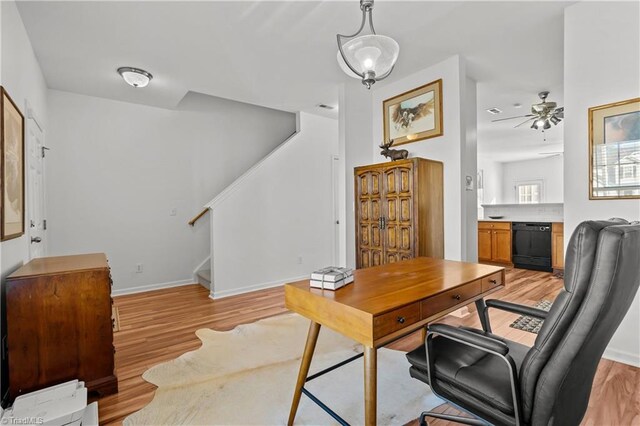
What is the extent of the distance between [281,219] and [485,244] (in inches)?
173

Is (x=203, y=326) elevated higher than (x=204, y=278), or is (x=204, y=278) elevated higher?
(x=204, y=278)

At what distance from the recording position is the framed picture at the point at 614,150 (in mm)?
2258

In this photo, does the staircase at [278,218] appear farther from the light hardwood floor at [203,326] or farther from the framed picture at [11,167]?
the framed picture at [11,167]

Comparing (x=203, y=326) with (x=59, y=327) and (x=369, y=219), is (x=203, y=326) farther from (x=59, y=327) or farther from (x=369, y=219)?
(x=369, y=219)

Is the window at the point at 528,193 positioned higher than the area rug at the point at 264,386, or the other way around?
the window at the point at 528,193

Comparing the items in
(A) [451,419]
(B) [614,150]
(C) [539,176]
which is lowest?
(A) [451,419]

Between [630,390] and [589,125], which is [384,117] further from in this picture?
[630,390]

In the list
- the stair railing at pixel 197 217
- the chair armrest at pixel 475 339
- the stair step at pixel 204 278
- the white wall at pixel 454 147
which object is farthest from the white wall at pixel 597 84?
→ the stair railing at pixel 197 217

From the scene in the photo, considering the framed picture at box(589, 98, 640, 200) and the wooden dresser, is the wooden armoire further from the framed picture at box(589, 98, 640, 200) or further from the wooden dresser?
the wooden dresser

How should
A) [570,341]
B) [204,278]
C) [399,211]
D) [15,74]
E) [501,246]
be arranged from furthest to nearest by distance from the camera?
[501,246] → [204,278] → [399,211] → [15,74] → [570,341]

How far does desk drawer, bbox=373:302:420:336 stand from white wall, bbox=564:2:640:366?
6.56 ft

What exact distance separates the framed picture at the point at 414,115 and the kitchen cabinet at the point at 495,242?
3745 millimetres

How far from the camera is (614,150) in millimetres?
2336

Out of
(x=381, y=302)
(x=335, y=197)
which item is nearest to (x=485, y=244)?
(x=335, y=197)
